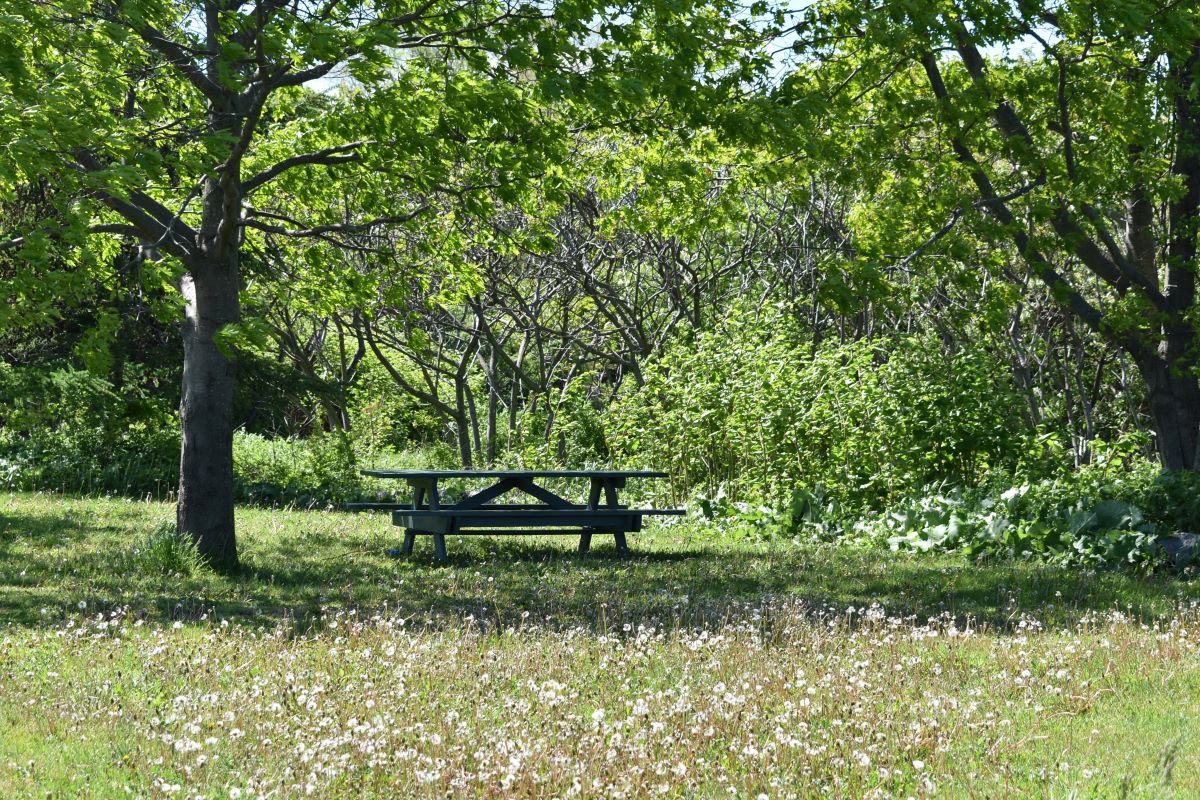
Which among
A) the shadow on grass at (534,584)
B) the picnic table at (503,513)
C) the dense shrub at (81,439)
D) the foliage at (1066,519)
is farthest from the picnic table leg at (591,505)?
the dense shrub at (81,439)

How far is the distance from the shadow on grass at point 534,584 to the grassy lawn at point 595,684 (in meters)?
0.05

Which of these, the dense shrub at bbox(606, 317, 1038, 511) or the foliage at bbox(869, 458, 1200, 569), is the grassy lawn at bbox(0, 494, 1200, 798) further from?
the dense shrub at bbox(606, 317, 1038, 511)

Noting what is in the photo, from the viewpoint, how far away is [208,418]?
916 centimetres

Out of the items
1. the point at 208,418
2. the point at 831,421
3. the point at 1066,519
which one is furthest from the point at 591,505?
the point at 1066,519

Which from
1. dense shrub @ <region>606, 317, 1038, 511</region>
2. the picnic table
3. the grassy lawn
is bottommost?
the grassy lawn

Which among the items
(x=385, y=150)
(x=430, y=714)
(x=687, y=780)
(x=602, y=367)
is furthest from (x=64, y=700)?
(x=602, y=367)

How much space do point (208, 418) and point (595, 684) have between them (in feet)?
16.5

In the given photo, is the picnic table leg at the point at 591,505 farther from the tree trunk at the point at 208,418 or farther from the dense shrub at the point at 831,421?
the tree trunk at the point at 208,418

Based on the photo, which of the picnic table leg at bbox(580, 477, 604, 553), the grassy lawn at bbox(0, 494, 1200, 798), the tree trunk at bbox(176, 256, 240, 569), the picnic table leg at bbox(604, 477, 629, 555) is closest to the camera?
the grassy lawn at bbox(0, 494, 1200, 798)

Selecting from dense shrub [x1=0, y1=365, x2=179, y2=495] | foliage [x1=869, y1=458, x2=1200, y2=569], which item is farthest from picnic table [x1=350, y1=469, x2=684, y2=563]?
dense shrub [x1=0, y1=365, x2=179, y2=495]

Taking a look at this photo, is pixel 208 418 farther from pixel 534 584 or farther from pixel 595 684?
pixel 595 684

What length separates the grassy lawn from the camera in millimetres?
4027

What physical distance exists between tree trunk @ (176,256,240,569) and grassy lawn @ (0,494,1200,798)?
1.35ft

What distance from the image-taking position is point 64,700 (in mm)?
4930
